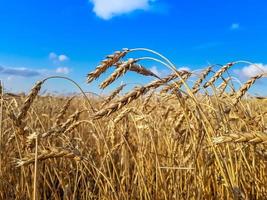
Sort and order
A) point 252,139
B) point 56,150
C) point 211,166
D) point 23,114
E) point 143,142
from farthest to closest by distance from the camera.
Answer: point 143,142, point 211,166, point 23,114, point 56,150, point 252,139

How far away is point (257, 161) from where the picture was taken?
2.44 m

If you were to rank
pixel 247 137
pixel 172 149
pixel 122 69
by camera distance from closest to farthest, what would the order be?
pixel 247 137 < pixel 122 69 < pixel 172 149

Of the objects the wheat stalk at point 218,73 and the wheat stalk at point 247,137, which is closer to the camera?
the wheat stalk at point 247,137

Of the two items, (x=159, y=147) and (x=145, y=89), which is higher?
(x=145, y=89)

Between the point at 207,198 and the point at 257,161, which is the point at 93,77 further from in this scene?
the point at 257,161

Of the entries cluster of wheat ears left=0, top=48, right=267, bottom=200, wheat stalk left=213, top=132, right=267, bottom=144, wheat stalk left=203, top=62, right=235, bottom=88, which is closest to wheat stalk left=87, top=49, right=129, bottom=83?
cluster of wheat ears left=0, top=48, right=267, bottom=200

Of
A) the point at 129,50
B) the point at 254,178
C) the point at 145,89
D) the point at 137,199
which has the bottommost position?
the point at 137,199

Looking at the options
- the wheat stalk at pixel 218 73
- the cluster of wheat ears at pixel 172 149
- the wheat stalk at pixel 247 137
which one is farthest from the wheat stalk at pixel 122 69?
the wheat stalk at pixel 218 73

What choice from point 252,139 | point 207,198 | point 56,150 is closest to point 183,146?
point 207,198

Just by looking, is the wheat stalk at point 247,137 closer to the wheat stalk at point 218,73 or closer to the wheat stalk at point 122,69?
the wheat stalk at point 122,69

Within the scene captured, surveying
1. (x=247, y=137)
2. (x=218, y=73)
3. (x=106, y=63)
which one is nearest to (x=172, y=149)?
(x=218, y=73)

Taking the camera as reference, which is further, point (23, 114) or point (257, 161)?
point (257, 161)

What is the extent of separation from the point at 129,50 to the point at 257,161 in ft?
4.20

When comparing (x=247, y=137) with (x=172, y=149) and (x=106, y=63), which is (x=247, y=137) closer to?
(x=106, y=63)
